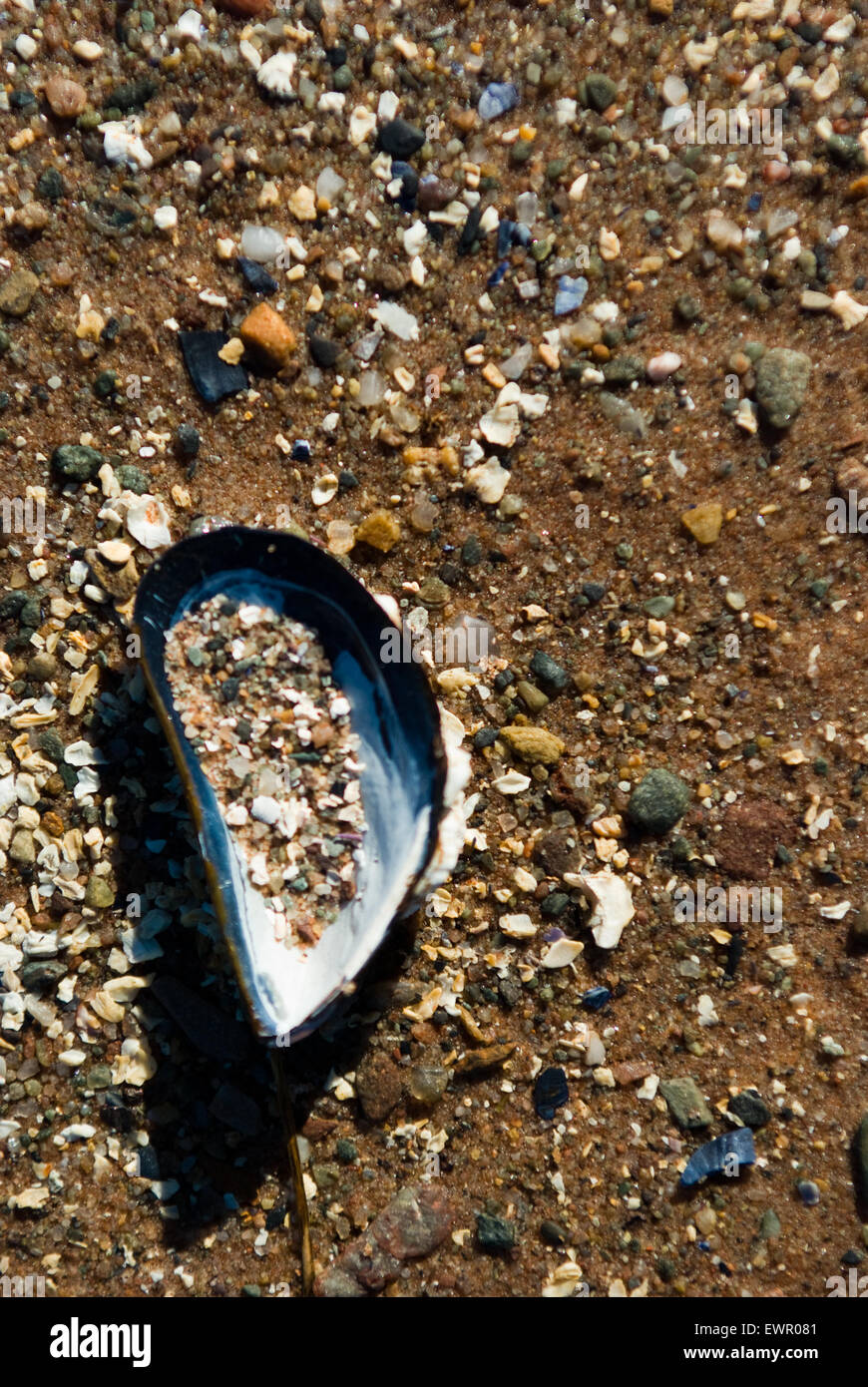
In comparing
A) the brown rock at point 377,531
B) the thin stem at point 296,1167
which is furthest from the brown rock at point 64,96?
the thin stem at point 296,1167

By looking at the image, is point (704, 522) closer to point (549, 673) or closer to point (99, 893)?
point (549, 673)

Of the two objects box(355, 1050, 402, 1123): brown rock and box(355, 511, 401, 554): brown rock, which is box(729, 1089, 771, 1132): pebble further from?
box(355, 511, 401, 554): brown rock

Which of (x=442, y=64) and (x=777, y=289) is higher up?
(x=442, y=64)

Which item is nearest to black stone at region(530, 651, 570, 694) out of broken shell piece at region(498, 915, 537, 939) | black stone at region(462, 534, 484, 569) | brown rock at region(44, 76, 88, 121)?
black stone at region(462, 534, 484, 569)

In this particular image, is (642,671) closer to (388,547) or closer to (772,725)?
(772,725)

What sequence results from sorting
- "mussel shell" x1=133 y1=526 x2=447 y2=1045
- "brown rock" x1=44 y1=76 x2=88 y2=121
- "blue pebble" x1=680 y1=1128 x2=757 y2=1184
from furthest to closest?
1. "blue pebble" x1=680 y1=1128 x2=757 y2=1184
2. "brown rock" x1=44 y1=76 x2=88 y2=121
3. "mussel shell" x1=133 y1=526 x2=447 y2=1045

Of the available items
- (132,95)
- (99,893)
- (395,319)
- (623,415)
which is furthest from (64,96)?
(99,893)
